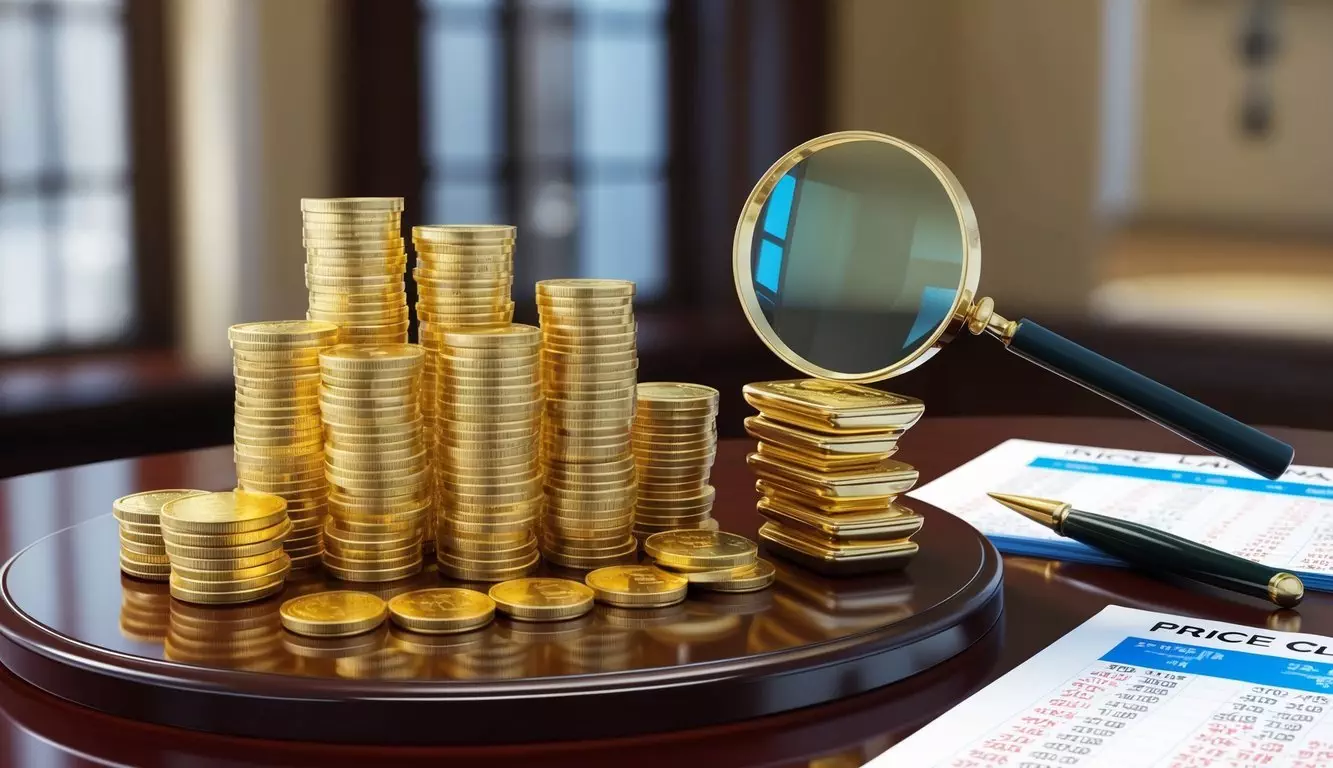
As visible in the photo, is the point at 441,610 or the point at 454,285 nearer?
the point at 441,610

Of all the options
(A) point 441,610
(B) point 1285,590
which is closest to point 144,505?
(A) point 441,610

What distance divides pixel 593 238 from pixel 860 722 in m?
3.67

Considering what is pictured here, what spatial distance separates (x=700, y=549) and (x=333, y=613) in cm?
23

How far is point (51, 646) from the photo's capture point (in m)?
0.76

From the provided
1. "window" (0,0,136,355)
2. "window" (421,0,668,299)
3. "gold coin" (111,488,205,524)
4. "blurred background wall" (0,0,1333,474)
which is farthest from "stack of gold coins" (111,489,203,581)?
"window" (421,0,668,299)

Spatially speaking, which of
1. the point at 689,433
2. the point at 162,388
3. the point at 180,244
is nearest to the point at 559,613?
the point at 689,433

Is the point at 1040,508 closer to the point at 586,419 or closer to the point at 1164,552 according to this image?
the point at 1164,552

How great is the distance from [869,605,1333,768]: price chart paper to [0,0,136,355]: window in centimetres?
299

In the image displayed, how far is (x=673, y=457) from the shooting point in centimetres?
A: 99

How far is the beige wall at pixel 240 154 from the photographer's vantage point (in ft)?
11.0

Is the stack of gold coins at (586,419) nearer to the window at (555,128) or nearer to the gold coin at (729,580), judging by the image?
the gold coin at (729,580)

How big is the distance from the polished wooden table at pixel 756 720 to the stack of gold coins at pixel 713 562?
128mm

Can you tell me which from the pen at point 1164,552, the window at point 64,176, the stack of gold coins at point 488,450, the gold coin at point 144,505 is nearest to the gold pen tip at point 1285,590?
the pen at point 1164,552

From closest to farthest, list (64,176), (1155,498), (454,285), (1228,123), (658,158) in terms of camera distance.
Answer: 1. (454,285)
2. (1155,498)
3. (64,176)
4. (658,158)
5. (1228,123)
